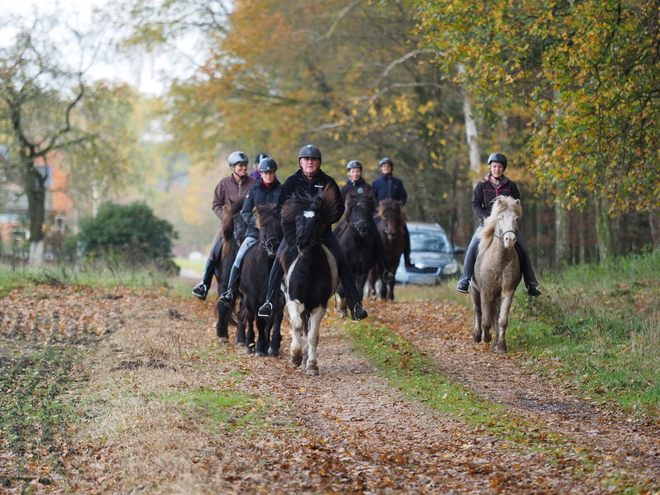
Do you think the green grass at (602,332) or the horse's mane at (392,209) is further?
the horse's mane at (392,209)

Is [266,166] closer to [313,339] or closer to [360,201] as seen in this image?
[313,339]

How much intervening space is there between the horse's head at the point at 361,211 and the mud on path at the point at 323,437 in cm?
407

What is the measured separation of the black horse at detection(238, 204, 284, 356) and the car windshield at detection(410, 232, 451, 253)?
40.2 feet

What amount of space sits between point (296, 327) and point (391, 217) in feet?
23.9

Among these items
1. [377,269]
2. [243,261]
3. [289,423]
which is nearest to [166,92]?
[377,269]

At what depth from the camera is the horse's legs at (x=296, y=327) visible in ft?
35.6

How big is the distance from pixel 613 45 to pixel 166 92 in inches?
1019

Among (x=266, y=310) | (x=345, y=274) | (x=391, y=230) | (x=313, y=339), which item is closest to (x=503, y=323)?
(x=345, y=274)

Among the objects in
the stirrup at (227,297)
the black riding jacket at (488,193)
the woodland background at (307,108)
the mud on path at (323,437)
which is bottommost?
the mud on path at (323,437)

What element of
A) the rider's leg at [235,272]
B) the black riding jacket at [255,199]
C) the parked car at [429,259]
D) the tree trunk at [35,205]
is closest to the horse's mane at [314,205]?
the black riding jacket at [255,199]

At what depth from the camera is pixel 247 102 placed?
3281cm

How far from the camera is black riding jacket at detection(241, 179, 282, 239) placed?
1254 centimetres

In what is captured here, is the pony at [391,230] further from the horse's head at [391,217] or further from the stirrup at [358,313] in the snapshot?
the stirrup at [358,313]

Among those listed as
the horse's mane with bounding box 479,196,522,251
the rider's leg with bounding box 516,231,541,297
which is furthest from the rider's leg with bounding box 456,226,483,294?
the rider's leg with bounding box 516,231,541,297
